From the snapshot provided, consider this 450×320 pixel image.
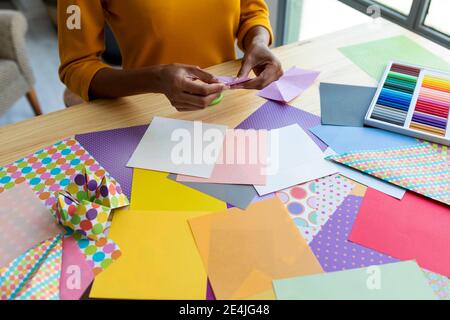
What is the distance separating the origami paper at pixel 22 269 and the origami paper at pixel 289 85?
0.52m

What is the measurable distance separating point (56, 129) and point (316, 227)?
1.72ft

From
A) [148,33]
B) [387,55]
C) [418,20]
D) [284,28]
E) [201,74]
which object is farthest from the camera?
[284,28]

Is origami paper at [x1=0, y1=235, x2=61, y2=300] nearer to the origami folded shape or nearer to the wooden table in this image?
the origami folded shape

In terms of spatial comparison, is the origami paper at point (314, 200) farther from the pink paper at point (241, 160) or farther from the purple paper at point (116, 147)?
the purple paper at point (116, 147)

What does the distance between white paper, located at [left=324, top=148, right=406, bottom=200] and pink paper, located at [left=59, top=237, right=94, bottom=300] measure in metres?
0.45

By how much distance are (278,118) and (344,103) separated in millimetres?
155

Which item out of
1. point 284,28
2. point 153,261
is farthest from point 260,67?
point 284,28

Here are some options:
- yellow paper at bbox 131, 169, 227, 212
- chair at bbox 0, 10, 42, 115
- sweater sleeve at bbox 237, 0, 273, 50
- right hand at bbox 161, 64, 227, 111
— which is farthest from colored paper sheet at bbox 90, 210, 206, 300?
chair at bbox 0, 10, 42, 115

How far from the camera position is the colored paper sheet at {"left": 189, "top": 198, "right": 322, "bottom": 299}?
55 centimetres

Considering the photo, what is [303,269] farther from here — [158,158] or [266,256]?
[158,158]

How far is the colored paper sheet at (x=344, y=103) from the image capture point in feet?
2.68

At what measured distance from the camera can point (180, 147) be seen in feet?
2.48

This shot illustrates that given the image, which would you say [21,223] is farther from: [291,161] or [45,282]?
[291,161]

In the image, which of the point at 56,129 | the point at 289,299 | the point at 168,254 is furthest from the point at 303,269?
the point at 56,129
